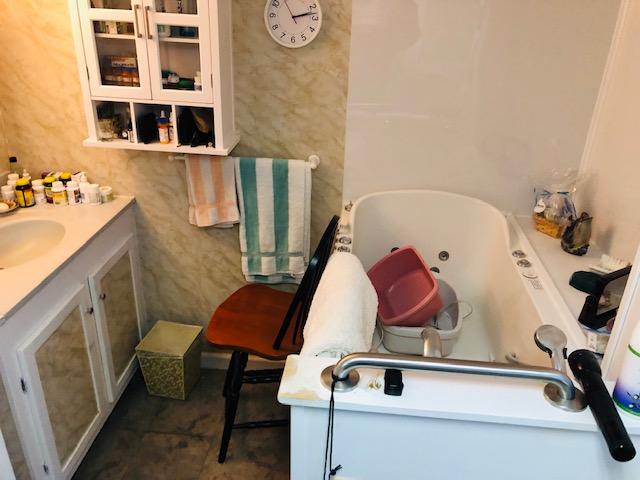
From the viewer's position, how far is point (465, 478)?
1.11m

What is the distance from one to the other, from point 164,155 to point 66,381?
2.97ft

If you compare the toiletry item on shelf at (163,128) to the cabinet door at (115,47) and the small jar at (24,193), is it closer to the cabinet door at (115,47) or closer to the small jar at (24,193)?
the cabinet door at (115,47)

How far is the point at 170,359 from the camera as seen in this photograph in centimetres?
214

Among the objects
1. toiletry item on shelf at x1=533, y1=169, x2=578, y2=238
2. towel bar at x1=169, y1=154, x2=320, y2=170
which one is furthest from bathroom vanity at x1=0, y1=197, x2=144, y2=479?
toiletry item on shelf at x1=533, y1=169, x2=578, y2=238

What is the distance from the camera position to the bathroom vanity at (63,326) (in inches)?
56.7

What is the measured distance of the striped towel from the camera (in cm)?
200

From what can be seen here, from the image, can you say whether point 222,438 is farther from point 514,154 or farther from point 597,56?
point 597,56

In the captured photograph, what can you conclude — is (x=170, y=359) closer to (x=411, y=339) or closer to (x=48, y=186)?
(x=48, y=186)

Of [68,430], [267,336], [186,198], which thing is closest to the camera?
[68,430]

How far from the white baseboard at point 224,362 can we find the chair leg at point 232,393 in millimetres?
450

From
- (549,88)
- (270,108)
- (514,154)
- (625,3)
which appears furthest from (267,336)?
(625,3)

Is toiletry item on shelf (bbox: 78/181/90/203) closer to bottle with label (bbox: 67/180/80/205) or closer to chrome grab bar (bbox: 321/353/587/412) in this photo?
bottle with label (bbox: 67/180/80/205)

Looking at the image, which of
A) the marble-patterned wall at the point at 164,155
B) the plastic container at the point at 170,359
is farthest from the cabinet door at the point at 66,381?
the marble-patterned wall at the point at 164,155

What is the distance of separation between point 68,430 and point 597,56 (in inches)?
87.8
